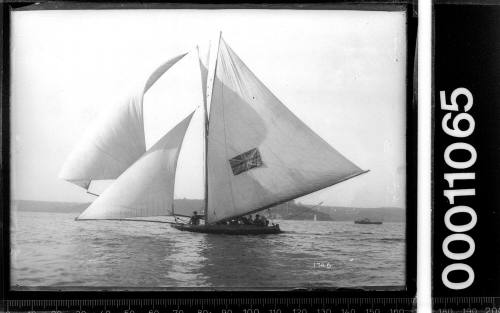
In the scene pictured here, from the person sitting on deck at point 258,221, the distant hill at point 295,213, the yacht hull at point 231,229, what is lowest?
the yacht hull at point 231,229

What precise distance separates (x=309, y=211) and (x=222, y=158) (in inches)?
22.9

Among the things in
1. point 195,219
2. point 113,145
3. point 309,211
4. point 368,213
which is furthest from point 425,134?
point 113,145

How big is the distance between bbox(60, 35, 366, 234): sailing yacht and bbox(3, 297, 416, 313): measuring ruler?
0.40 metres

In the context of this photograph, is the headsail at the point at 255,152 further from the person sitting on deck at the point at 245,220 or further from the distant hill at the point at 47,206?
the distant hill at the point at 47,206

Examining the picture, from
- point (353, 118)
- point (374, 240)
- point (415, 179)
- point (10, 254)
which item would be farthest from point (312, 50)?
point (10, 254)

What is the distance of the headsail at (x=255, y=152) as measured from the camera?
2801mm

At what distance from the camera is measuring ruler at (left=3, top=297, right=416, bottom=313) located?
8.97 feet

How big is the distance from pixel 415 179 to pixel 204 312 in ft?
4.59

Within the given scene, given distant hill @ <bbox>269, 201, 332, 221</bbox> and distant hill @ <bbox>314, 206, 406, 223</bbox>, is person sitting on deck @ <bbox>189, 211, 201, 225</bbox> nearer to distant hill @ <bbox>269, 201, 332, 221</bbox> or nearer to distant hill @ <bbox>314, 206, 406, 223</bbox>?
distant hill @ <bbox>269, 201, 332, 221</bbox>

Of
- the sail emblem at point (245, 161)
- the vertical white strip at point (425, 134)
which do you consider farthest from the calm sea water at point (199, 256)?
the sail emblem at point (245, 161)

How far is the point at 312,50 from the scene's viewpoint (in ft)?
9.19

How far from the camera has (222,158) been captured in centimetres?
282

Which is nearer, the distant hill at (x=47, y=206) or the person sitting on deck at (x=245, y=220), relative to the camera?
the distant hill at (x=47, y=206)

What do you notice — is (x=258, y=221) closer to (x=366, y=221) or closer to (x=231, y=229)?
(x=231, y=229)
